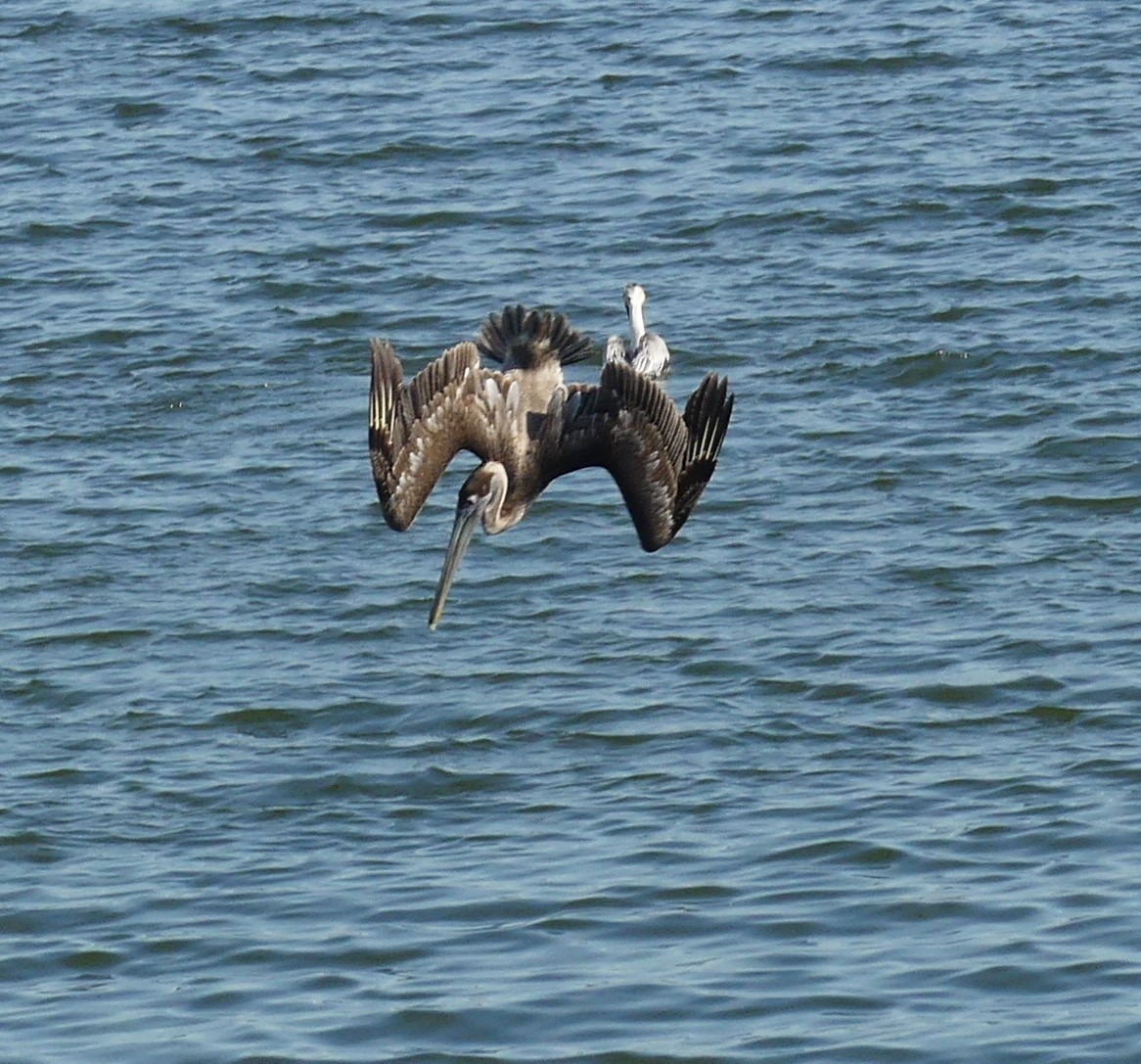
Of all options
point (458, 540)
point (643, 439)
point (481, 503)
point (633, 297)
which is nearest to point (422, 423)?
point (481, 503)

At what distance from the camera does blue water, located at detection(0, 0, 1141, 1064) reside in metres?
11.9

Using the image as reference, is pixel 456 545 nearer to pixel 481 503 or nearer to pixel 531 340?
pixel 481 503

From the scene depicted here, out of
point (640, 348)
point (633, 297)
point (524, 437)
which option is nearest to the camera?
point (524, 437)

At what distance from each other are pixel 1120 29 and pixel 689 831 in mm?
12979

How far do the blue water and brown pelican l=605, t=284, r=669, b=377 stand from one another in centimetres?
197

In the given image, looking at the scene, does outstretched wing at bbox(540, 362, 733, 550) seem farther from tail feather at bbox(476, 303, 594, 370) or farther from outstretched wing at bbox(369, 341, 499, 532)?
outstretched wing at bbox(369, 341, 499, 532)

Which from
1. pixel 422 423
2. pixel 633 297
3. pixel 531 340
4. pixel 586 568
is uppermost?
pixel 531 340

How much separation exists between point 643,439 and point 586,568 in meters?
5.15

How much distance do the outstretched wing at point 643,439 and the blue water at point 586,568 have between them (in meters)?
2.19

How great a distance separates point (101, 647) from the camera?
50.0 ft

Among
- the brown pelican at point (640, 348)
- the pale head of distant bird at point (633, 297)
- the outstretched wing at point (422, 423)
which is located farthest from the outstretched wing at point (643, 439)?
the pale head of distant bird at point (633, 297)

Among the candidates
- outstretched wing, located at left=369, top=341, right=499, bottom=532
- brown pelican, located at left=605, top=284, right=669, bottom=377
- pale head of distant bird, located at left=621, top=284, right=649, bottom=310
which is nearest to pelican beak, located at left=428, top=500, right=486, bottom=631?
outstretched wing, located at left=369, top=341, right=499, bottom=532

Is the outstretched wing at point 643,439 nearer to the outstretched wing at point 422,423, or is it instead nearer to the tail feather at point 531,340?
the tail feather at point 531,340

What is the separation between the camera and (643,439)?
35.0 feet
